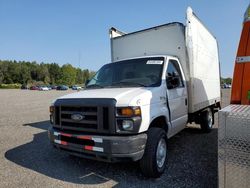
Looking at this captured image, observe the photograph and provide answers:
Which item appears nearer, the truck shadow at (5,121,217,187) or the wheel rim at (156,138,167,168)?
the truck shadow at (5,121,217,187)

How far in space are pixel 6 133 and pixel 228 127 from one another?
7.41m

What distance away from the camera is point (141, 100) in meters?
3.77

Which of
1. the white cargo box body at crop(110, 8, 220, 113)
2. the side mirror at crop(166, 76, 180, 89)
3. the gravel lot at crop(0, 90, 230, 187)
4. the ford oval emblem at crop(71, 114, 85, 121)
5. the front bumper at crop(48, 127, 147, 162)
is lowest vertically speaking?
the gravel lot at crop(0, 90, 230, 187)

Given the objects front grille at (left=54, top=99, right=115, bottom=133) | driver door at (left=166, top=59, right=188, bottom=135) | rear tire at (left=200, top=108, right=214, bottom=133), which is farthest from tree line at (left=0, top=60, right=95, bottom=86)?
front grille at (left=54, top=99, right=115, bottom=133)

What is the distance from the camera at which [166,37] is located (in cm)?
593

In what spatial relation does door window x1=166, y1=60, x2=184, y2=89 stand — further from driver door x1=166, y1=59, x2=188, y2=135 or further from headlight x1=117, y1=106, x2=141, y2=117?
headlight x1=117, y1=106, x2=141, y2=117

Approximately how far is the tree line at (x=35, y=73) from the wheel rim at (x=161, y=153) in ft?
327

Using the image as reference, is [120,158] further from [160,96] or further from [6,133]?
[6,133]

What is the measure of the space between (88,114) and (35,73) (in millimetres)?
113886

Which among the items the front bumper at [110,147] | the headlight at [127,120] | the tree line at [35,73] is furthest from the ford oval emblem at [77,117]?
the tree line at [35,73]

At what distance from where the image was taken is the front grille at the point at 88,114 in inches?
145

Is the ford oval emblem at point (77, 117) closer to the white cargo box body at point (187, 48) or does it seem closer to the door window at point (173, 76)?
the door window at point (173, 76)

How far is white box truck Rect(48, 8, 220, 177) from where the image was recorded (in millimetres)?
3654

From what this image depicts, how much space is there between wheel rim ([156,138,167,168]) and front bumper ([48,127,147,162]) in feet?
1.77
